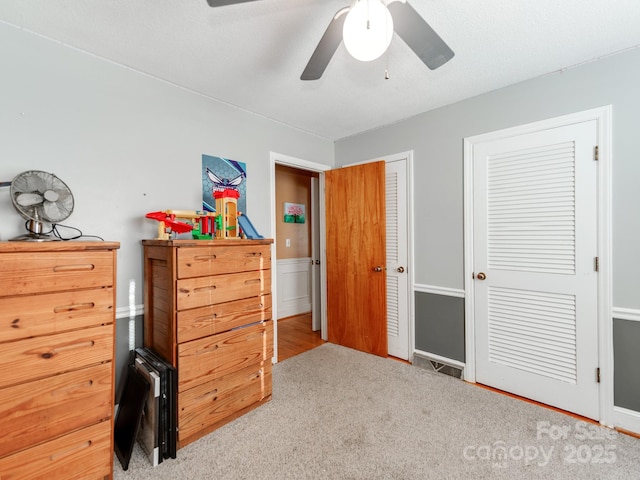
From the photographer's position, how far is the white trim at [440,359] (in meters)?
2.56

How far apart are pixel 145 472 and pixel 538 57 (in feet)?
11.3

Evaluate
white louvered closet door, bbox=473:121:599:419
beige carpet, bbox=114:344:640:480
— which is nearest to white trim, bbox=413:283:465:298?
white louvered closet door, bbox=473:121:599:419

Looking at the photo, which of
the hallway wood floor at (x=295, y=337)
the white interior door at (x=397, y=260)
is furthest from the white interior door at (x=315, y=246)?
the white interior door at (x=397, y=260)

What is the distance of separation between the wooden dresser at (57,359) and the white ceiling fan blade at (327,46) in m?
1.36

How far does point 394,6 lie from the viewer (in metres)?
1.16

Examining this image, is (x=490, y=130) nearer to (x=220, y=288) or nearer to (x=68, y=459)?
(x=220, y=288)

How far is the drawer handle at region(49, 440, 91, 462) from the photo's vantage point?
1324 mm

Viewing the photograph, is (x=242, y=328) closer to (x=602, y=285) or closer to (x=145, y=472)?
(x=145, y=472)

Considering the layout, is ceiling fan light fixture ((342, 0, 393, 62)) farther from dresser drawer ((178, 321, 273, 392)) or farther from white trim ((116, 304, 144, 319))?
white trim ((116, 304, 144, 319))

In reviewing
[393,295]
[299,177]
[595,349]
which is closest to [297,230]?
[299,177]

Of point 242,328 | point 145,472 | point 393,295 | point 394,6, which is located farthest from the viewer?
point 393,295

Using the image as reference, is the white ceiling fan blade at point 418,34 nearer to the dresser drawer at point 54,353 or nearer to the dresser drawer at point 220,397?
the dresser drawer at point 54,353

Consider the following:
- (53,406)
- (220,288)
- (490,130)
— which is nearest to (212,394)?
(220,288)

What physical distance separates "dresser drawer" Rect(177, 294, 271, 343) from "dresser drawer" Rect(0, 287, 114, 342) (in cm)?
40
